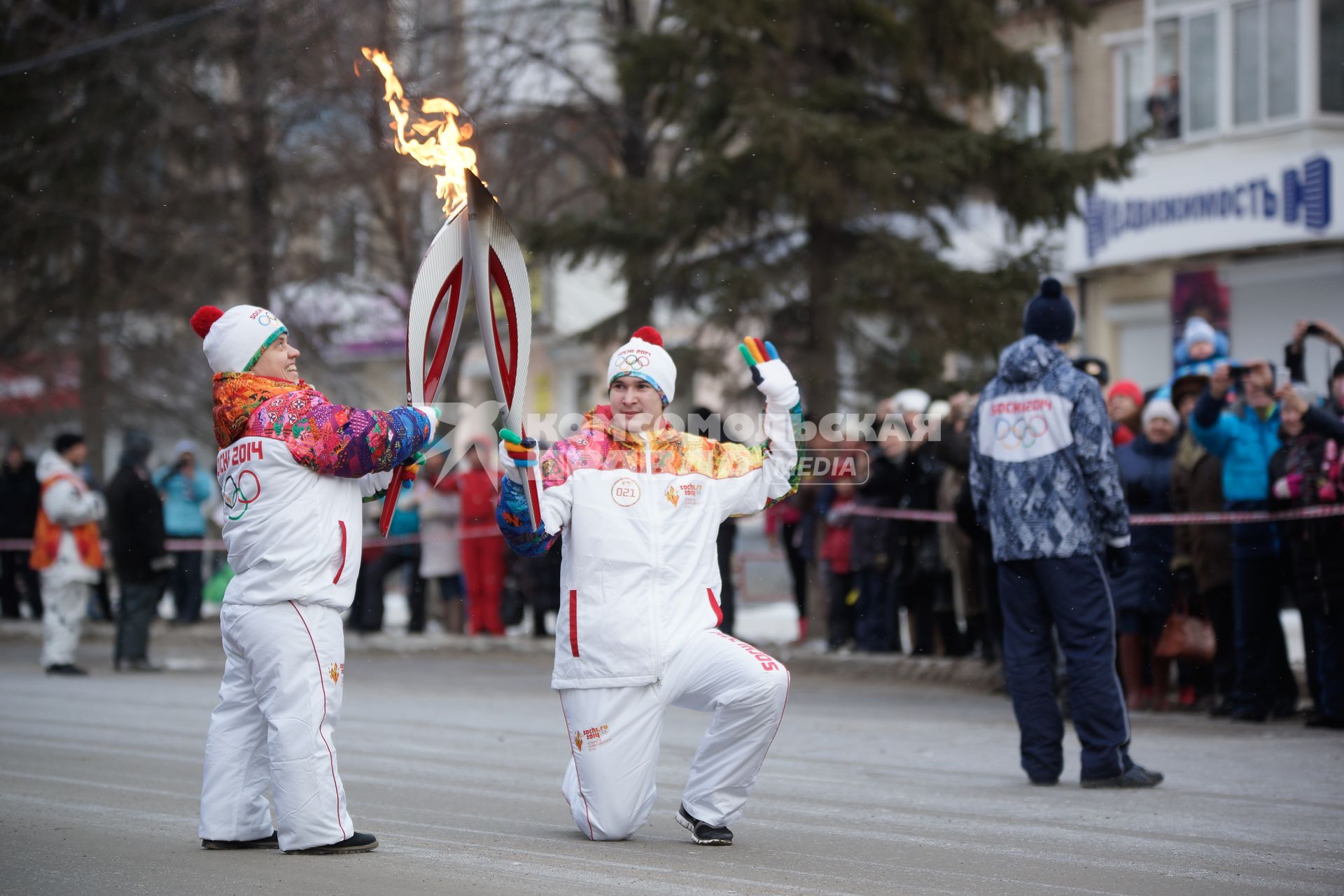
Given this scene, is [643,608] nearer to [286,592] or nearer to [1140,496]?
[286,592]

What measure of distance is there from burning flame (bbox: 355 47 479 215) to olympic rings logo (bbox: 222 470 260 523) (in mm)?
1392

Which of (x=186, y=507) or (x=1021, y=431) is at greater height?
(x=1021, y=431)

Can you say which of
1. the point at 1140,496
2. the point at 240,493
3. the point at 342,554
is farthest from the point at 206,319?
the point at 1140,496

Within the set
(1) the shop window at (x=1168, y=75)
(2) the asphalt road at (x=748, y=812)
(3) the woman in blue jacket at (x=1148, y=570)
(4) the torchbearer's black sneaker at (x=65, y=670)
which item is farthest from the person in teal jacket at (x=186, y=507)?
(1) the shop window at (x=1168, y=75)

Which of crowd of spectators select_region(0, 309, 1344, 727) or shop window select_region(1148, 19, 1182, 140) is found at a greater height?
shop window select_region(1148, 19, 1182, 140)

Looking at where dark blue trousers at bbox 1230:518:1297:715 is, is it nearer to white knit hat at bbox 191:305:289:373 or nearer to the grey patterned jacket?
the grey patterned jacket

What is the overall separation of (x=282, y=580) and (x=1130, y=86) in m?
21.9

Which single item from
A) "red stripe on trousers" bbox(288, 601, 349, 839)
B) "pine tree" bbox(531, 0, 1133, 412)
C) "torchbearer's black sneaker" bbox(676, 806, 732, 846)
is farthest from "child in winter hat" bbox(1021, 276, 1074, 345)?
"pine tree" bbox(531, 0, 1133, 412)

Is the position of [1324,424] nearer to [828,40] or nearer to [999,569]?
[999,569]

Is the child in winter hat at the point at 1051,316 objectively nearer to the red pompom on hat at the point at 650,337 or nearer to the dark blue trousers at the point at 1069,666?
the dark blue trousers at the point at 1069,666

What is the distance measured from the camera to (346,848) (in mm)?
6340

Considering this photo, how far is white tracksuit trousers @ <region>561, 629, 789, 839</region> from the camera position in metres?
6.59

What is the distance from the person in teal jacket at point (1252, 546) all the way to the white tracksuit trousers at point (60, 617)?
32.1 ft

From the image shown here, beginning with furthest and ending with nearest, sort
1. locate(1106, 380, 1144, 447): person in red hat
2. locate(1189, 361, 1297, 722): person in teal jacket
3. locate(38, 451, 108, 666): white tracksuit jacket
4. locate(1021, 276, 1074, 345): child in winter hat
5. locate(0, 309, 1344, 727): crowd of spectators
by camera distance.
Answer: locate(38, 451, 108, 666): white tracksuit jacket → locate(1106, 380, 1144, 447): person in red hat → locate(1189, 361, 1297, 722): person in teal jacket → locate(0, 309, 1344, 727): crowd of spectators → locate(1021, 276, 1074, 345): child in winter hat
